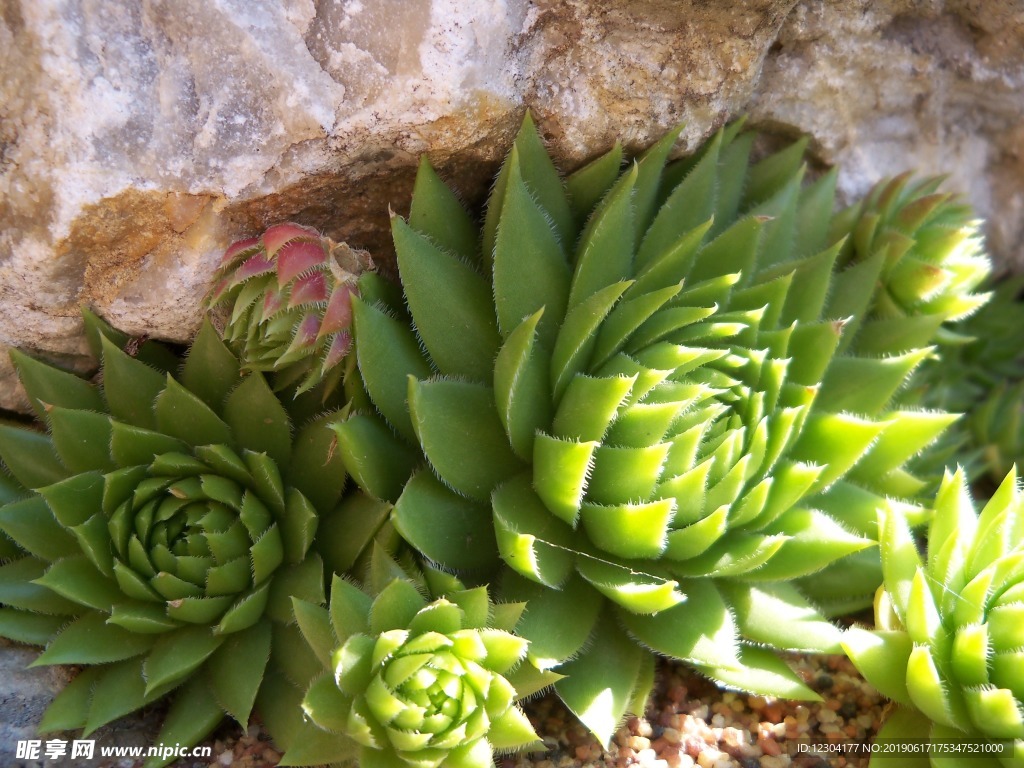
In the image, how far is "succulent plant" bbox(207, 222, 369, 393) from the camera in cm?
217

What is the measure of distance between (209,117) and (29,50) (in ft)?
1.24

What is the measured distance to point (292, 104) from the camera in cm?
209

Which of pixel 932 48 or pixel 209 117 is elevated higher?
pixel 932 48

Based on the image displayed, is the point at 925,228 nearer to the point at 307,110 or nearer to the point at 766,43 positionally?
the point at 766,43

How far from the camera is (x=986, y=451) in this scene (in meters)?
3.22

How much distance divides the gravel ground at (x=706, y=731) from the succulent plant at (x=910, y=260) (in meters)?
0.98

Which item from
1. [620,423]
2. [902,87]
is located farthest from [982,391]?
[620,423]

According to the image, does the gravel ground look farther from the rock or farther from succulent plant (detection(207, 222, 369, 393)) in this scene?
the rock

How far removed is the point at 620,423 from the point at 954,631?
87 centimetres

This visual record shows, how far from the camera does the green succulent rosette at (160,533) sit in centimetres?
208

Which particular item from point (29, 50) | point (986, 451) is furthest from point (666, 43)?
point (986, 451)

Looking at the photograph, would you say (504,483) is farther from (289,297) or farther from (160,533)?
(160,533)

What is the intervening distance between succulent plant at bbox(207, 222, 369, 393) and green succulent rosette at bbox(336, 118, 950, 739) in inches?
3.5

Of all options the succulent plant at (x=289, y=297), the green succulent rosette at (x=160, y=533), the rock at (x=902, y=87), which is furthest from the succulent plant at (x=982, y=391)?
the green succulent rosette at (x=160, y=533)
